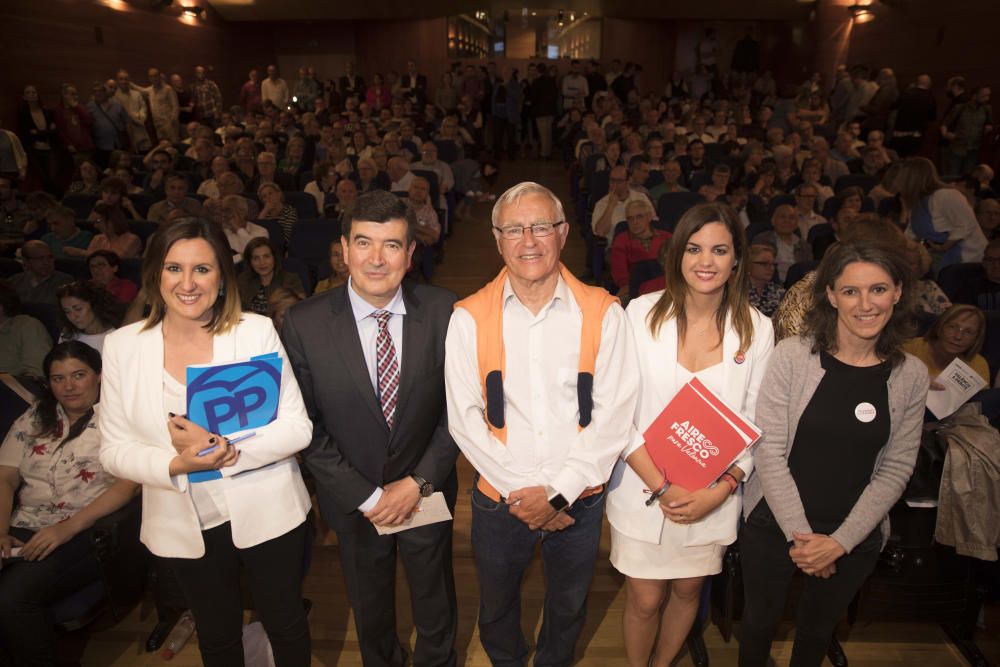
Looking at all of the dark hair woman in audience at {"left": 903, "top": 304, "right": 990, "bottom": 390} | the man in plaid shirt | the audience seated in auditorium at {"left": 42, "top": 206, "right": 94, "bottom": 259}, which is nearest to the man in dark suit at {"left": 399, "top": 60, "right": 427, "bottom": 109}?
the man in plaid shirt

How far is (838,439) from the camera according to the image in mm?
1782

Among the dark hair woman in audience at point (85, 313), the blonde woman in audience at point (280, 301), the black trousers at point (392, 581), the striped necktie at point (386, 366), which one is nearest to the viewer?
the striped necktie at point (386, 366)

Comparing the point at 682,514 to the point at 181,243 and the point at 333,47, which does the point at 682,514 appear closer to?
the point at 181,243

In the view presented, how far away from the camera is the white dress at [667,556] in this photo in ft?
6.35

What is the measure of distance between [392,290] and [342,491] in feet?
1.90

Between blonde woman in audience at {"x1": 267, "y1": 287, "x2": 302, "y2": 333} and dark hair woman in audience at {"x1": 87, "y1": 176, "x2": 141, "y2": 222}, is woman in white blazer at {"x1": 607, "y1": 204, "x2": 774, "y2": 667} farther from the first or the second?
dark hair woman in audience at {"x1": 87, "y1": 176, "x2": 141, "y2": 222}

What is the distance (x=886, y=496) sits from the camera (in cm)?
180

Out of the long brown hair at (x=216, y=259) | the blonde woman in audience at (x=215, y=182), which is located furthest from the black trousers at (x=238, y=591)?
the blonde woman in audience at (x=215, y=182)

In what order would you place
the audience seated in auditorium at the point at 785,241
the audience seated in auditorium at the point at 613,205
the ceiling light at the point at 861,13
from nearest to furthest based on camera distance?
the audience seated in auditorium at the point at 785,241 → the audience seated in auditorium at the point at 613,205 → the ceiling light at the point at 861,13

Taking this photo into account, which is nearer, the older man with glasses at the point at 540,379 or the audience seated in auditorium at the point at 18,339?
the older man with glasses at the point at 540,379

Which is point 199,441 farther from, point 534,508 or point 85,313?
point 85,313

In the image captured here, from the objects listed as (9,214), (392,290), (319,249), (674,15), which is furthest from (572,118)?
(392,290)

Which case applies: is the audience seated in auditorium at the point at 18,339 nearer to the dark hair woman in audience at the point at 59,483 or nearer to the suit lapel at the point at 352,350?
the dark hair woman in audience at the point at 59,483

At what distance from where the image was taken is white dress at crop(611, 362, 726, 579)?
194 centimetres
